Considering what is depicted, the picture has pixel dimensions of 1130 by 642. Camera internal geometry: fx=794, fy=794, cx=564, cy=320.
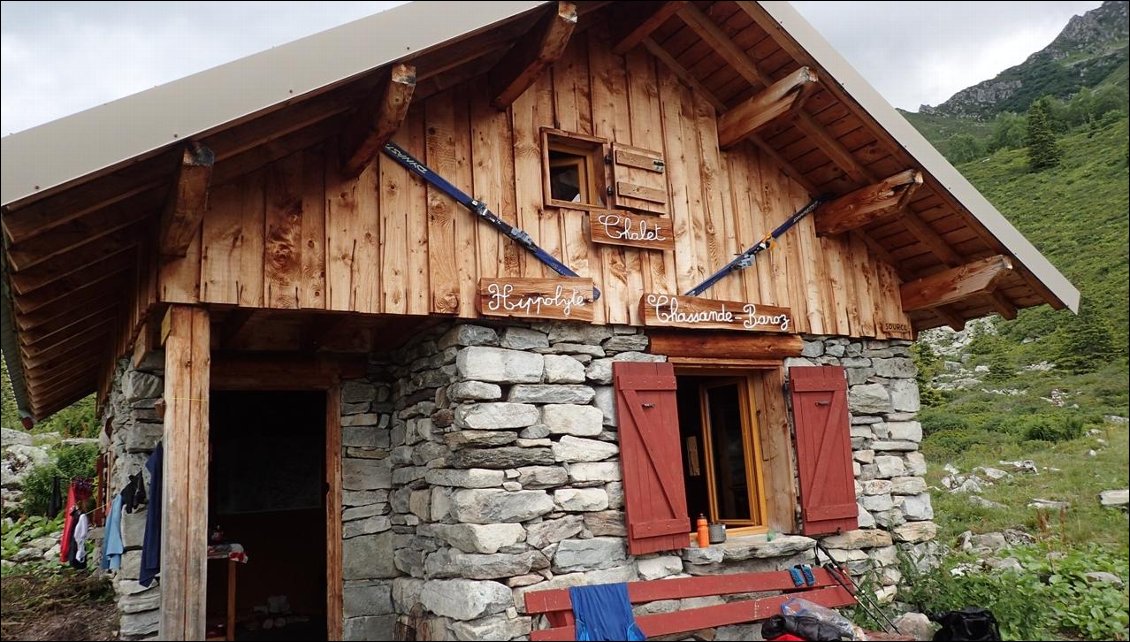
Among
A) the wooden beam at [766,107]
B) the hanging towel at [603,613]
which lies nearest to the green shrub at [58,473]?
the hanging towel at [603,613]

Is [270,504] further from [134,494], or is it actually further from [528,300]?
[528,300]

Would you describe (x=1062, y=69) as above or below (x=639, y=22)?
above

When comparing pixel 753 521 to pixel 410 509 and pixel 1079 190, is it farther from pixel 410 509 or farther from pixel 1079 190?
pixel 1079 190

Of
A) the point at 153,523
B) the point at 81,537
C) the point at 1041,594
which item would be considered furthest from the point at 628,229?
the point at 81,537

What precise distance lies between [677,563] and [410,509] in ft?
6.66

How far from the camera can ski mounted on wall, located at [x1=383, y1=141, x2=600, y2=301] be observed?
205 inches

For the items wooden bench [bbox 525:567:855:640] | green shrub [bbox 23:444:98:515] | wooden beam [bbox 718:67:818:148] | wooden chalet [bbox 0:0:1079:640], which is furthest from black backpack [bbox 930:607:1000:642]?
green shrub [bbox 23:444:98:515]

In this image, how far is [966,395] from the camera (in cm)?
1208

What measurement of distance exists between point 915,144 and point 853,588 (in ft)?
11.5

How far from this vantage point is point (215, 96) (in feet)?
12.3

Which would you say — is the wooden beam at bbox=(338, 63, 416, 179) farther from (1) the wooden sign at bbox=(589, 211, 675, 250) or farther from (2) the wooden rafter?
(1) the wooden sign at bbox=(589, 211, 675, 250)

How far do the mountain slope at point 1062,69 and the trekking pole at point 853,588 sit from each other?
15.1 feet

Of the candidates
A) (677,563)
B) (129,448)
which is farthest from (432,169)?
(677,563)

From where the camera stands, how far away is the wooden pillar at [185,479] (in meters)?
4.07
